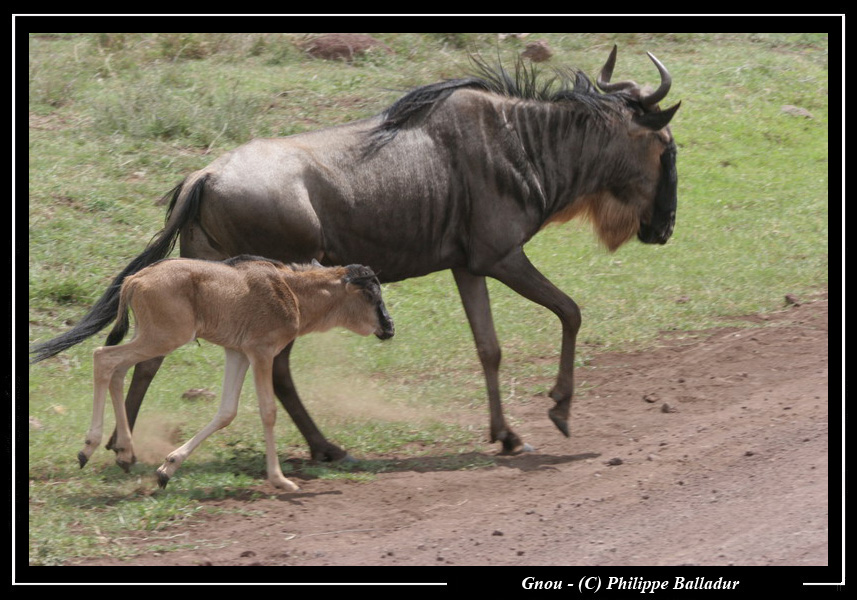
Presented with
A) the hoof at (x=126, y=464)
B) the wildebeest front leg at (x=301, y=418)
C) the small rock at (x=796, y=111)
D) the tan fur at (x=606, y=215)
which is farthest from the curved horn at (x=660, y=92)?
the small rock at (x=796, y=111)

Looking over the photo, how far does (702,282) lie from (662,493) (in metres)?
4.98

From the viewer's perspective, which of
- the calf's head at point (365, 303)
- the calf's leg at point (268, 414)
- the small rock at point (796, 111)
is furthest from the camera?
the small rock at point (796, 111)

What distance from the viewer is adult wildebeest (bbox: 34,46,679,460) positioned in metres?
7.01

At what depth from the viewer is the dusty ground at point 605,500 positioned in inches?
223

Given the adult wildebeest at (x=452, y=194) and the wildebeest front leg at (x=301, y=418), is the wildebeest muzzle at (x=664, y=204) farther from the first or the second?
the wildebeest front leg at (x=301, y=418)

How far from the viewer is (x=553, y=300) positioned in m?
7.61

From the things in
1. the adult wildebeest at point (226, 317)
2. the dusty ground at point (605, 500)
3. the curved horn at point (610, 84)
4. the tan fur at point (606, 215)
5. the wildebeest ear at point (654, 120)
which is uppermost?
the curved horn at point (610, 84)

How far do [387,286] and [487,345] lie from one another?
3037 millimetres

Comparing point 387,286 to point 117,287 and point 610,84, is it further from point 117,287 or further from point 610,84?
point 117,287

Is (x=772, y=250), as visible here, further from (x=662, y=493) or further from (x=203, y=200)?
(x=203, y=200)

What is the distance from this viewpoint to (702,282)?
11164 millimetres

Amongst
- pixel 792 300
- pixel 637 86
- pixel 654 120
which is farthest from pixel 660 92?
pixel 792 300

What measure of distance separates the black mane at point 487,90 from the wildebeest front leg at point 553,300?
3.79ft

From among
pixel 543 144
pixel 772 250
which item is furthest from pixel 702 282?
pixel 543 144
